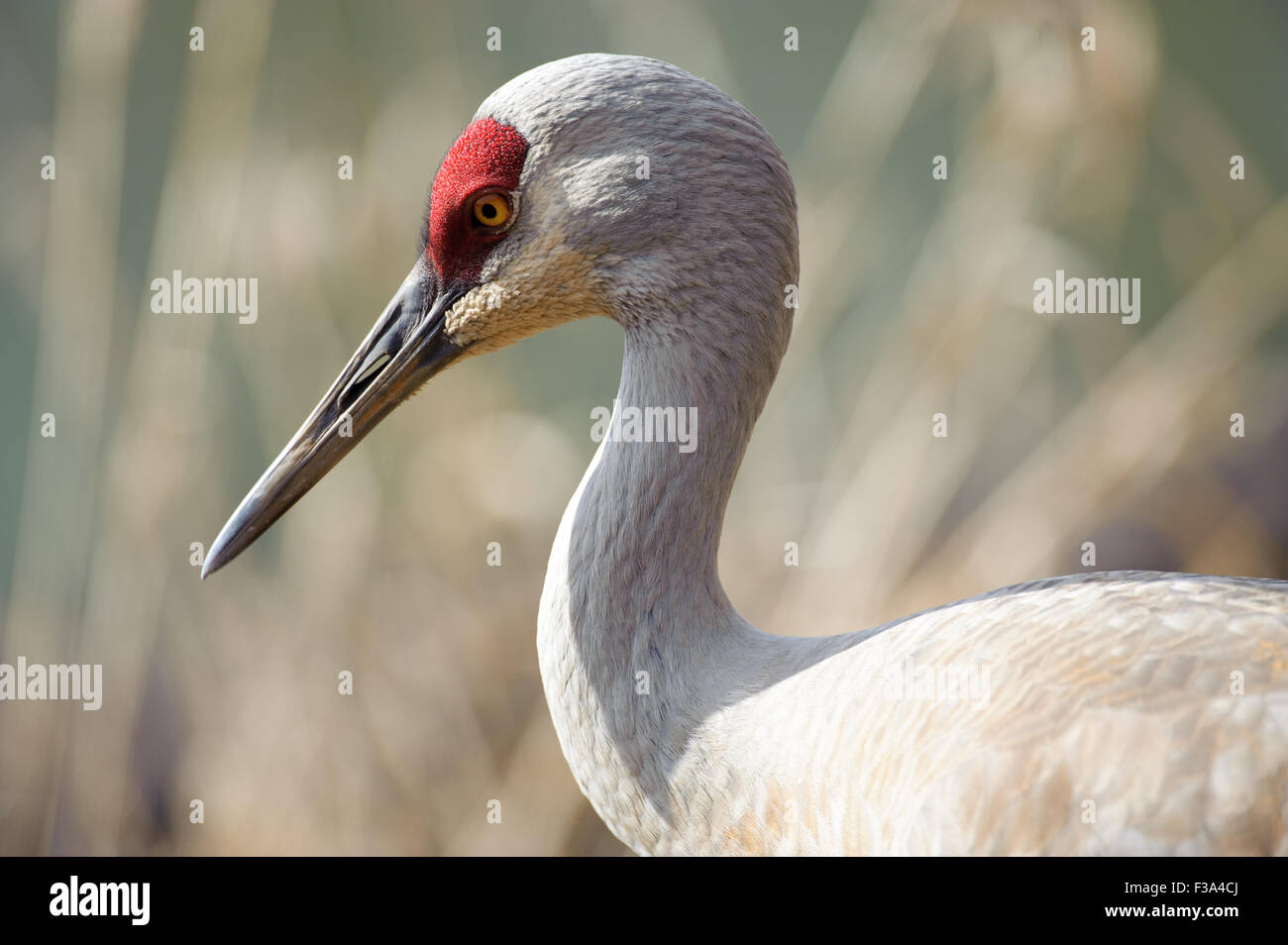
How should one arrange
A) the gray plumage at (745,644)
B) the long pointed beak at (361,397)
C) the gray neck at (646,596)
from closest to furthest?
1. the gray plumage at (745,644)
2. the gray neck at (646,596)
3. the long pointed beak at (361,397)

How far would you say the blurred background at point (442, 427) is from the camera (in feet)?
8.64

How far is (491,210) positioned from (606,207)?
17 cm

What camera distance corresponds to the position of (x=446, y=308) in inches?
60.1

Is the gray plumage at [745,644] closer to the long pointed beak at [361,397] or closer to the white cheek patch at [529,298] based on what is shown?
the white cheek patch at [529,298]

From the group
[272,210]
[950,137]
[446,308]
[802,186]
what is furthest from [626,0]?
[446,308]

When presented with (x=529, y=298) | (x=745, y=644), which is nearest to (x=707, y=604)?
(x=745, y=644)

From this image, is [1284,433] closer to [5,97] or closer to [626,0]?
[626,0]

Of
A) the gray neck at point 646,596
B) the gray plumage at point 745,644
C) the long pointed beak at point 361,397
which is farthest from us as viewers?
the long pointed beak at point 361,397

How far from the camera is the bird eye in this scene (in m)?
1.45

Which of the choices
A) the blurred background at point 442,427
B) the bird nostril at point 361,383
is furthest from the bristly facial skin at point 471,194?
the blurred background at point 442,427

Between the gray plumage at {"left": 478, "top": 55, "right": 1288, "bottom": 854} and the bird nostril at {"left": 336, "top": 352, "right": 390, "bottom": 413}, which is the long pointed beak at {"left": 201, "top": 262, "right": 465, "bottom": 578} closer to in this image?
Result: the bird nostril at {"left": 336, "top": 352, "right": 390, "bottom": 413}

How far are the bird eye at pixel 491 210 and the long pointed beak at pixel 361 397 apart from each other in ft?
0.41
